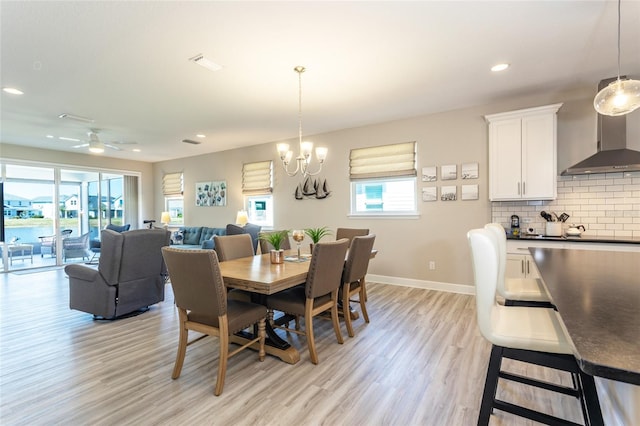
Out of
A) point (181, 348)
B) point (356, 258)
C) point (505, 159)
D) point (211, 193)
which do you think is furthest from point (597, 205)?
point (211, 193)

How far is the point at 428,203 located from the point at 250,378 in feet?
11.5

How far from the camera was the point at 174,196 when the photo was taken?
8.32 m

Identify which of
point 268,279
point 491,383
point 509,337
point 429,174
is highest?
point 429,174

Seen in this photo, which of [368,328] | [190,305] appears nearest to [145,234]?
[190,305]

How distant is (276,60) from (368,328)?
2820 mm

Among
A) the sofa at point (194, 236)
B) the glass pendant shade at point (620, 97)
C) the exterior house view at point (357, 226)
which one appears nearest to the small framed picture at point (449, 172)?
the exterior house view at point (357, 226)

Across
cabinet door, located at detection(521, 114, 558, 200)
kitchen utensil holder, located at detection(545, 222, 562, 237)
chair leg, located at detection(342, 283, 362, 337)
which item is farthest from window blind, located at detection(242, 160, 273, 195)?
kitchen utensil holder, located at detection(545, 222, 562, 237)

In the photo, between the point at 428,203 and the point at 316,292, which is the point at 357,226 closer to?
the point at 428,203

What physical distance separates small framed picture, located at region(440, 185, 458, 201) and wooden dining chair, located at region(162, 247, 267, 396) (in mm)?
3350

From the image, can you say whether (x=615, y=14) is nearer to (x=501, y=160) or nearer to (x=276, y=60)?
(x=501, y=160)

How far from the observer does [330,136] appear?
18.3 ft

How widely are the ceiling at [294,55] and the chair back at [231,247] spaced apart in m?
1.75

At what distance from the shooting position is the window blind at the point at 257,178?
643 centimetres

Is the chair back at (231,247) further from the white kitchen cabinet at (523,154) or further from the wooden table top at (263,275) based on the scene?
the white kitchen cabinet at (523,154)
